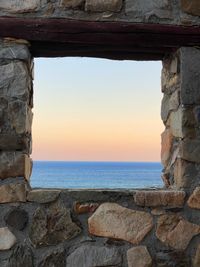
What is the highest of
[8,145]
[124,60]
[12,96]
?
[124,60]

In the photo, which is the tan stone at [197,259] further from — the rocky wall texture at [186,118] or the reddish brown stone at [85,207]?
the reddish brown stone at [85,207]

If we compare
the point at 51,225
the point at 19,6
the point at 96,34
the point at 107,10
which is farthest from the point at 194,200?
the point at 19,6

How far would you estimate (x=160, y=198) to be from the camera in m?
3.61

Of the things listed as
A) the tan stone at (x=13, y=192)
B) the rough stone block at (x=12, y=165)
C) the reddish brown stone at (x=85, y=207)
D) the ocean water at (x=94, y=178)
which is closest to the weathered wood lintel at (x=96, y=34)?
the rough stone block at (x=12, y=165)

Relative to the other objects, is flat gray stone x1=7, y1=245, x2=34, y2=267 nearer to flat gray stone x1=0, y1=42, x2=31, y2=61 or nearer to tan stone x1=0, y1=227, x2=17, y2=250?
tan stone x1=0, y1=227, x2=17, y2=250

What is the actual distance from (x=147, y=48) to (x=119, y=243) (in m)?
1.33

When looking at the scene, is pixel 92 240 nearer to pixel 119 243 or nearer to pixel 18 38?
pixel 119 243

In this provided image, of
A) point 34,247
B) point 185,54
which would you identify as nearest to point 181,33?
point 185,54

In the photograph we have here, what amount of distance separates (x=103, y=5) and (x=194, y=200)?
143cm

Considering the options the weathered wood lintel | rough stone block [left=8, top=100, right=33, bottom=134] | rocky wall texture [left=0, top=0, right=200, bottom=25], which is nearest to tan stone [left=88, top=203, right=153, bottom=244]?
rough stone block [left=8, top=100, right=33, bottom=134]

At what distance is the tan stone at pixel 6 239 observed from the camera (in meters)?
3.58

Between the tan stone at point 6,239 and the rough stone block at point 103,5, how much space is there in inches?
61.3

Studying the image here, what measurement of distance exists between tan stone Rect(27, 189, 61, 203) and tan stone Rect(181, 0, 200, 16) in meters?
1.50

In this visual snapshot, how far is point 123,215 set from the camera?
142 inches
